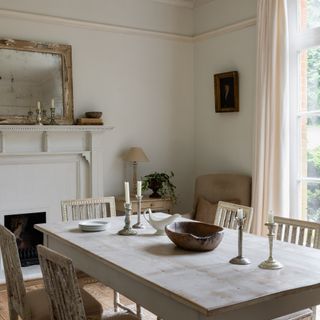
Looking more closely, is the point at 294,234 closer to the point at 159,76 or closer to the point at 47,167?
the point at 47,167

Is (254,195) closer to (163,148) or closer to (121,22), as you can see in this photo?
(163,148)

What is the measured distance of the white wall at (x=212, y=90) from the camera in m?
5.07

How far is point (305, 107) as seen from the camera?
446cm

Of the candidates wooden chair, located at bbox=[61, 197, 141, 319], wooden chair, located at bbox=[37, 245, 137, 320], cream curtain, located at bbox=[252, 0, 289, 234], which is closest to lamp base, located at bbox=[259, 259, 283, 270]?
wooden chair, located at bbox=[37, 245, 137, 320]

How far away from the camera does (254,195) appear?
183 inches

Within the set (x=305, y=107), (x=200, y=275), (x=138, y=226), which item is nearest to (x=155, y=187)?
(x=305, y=107)

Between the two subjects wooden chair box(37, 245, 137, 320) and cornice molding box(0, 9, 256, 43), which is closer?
wooden chair box(37, 245, 137, 320)

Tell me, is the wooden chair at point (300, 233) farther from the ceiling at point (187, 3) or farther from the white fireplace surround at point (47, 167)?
the ceiling at point (187, 3)

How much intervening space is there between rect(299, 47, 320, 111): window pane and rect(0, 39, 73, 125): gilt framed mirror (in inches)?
90.3

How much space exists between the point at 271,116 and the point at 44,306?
9.24 ft

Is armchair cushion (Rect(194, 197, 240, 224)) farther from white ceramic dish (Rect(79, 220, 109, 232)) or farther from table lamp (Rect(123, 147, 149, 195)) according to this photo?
white ceramic dish (Rect(79, 220, 109, 232))

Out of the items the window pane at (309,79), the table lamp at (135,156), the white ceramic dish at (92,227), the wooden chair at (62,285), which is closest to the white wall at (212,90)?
the window pane at (309,79)

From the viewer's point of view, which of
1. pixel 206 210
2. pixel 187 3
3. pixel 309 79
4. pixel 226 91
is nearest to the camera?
pixel 309 79

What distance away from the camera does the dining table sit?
1.81m
